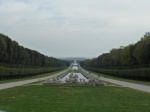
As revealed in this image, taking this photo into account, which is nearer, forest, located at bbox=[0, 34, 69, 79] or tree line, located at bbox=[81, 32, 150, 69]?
forest, located at bbox=[0, 34, 69, 79]

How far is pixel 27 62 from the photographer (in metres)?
73.3

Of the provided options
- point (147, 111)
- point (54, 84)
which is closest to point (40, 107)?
point (147, 111)

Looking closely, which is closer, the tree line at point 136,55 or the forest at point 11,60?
the forest at point 11,60

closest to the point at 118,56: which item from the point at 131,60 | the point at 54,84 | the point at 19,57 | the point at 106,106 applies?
the point at 131,60

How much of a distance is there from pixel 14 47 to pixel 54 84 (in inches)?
1173

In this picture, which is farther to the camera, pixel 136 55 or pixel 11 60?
pixel 11 60

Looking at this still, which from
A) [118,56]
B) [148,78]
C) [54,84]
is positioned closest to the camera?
[54,84]

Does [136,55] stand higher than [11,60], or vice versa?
[136,55]

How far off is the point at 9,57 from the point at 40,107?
44045 millimetres

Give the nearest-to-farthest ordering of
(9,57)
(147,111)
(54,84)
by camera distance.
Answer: (147,111) → (54,84) → (9,57)

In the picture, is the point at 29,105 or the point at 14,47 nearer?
the point at 29,105

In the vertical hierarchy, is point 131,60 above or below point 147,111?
above

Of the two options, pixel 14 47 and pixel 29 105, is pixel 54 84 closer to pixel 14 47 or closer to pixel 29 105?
pixel 29 105

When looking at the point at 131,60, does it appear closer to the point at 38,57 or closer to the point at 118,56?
the point at 118,56
